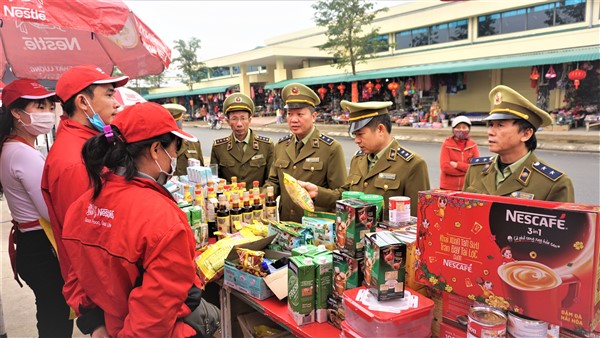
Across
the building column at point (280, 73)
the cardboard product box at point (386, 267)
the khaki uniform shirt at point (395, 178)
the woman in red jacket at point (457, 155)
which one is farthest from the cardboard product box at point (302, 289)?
the building column at point (280, 73)

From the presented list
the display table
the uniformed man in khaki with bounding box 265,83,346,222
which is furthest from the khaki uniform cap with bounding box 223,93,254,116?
the display table

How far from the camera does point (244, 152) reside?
437 centimetres

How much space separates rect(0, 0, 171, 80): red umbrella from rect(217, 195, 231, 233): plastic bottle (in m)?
1.52

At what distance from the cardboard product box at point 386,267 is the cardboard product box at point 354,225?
178 millimetres

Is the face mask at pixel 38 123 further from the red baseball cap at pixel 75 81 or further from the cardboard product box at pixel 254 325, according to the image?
the cardboard product box at pixel 254 325

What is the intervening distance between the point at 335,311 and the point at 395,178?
1476mm

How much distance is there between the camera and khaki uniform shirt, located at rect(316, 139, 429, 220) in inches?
118

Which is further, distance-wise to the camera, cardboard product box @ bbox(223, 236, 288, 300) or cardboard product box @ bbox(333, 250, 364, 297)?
cardboard product box @ bbox(223, 236, 288, 300)

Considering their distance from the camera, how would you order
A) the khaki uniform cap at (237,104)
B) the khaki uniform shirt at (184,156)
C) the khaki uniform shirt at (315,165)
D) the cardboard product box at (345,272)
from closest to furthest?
the cardboard product box at (345,272)
the khaki uniform shirt at (315,165)
the khaki uniform cap at (237,104)
the khaki uniform shirt at (184,156)

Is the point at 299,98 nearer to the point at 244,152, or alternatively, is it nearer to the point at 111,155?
the point at 244,152

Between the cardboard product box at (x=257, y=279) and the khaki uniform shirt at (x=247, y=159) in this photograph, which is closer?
the cardboard product box at (x=257, y=279)

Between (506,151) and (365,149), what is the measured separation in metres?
1.00

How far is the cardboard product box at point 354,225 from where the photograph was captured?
179cm

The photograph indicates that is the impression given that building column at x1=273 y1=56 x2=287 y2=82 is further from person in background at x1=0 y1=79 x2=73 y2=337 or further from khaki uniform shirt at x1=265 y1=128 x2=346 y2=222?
person in background at x1=0 y1=79 x2=73 y2=337
